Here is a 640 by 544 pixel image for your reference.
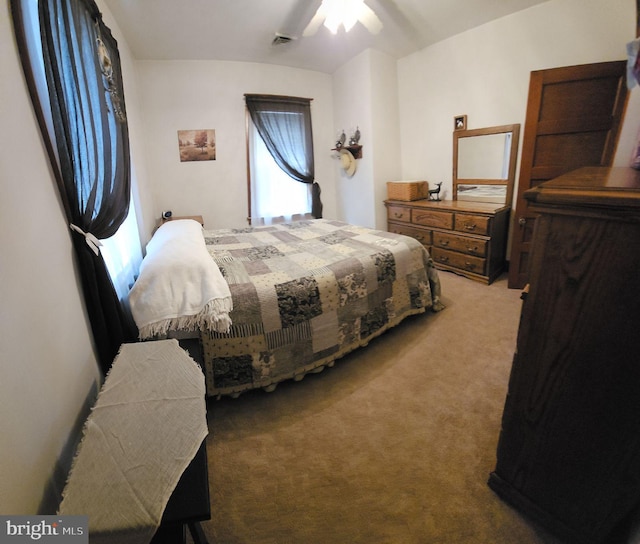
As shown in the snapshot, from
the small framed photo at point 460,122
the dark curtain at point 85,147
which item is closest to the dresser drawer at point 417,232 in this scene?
the small framed photo at point 460,122

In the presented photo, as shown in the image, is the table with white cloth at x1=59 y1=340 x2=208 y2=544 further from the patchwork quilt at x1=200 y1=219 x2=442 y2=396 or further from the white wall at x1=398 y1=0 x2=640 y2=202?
the white wall at x1=398 y1=0 x2=640 y2=202

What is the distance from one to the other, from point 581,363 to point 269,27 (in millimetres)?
3535

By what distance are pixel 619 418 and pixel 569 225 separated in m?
0.54

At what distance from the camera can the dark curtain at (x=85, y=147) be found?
1.07 meters

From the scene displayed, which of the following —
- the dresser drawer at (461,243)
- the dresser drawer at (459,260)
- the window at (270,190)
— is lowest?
the dresser drawer at (459,260)

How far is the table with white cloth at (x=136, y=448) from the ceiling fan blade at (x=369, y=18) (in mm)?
2648

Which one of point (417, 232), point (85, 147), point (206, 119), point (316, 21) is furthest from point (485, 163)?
point (85, 147)

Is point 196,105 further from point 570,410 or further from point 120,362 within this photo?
point 570,410

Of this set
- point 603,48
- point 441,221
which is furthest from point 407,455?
point 603,48

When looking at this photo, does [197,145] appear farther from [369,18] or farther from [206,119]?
[369,18]

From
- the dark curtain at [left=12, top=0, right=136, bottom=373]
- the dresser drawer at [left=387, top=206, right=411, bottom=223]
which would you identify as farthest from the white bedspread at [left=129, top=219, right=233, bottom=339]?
the dresser drawer at [left=387, top=206, right=411, bottom=223]

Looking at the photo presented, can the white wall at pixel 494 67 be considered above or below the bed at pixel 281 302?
above

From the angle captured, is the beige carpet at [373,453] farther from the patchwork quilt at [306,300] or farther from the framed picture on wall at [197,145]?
the framed picture on wall at [197,145]

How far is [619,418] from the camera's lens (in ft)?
2.59
